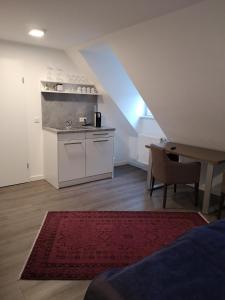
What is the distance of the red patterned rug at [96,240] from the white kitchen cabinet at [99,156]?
1.22 metres

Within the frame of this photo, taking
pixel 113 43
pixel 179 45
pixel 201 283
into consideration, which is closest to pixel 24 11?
pixel 113 43

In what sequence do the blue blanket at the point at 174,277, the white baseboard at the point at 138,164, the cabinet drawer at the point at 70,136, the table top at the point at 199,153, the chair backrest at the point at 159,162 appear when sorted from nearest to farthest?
1. the blue blanket at the point at 174,277
2. the table top at the point at 199,153
3. the chair backrest at the point at 159,162
4. the cabinet drawer at the point at 70,136
5. the white baseboard at the point at 138,164

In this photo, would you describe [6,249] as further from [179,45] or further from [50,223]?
[179,45]

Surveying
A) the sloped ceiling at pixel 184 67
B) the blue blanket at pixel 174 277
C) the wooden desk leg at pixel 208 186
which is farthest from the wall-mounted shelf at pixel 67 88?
the blue blanket at pixel 174 277

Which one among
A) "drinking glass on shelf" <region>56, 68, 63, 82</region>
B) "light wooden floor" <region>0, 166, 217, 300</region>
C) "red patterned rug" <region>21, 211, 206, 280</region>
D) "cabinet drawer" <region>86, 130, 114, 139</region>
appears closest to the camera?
"light wooden floor" <region>0, 166, 217, 300</region>

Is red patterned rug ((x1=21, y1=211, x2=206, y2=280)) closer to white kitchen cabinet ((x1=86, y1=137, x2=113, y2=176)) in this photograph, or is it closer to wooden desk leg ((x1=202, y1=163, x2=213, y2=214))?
wooden desk leg ((x1=202, y1=163, x2=213, y2=214))

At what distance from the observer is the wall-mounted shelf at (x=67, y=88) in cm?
411

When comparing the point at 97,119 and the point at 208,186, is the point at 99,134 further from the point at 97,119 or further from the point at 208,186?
the point at 208,186

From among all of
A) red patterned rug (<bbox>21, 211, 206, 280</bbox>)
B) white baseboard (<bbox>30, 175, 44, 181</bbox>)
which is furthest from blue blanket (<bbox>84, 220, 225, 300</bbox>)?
white baseboard (<bbox>30, 175, 44, 181</bbox>)

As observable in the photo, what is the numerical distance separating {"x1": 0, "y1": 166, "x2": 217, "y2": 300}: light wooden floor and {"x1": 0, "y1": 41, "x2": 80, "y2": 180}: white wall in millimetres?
470

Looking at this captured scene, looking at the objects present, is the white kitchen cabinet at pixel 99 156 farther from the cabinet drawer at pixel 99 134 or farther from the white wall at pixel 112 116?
the white wall at pixel 112 116

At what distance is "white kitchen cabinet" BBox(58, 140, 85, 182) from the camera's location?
3812mm

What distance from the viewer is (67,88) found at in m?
4.36

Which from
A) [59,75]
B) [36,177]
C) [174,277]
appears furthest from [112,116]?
[174,277]
